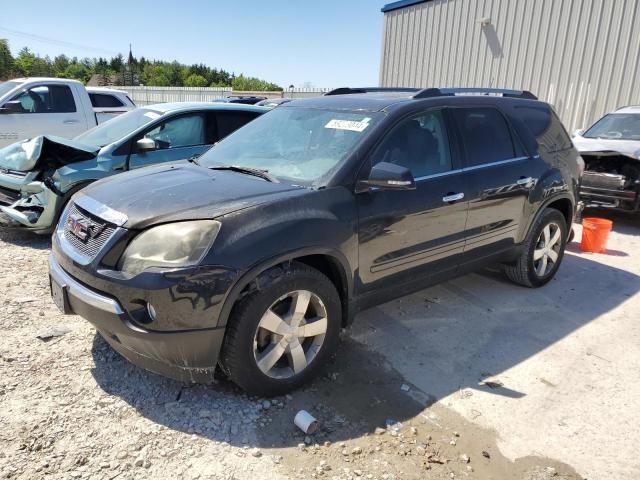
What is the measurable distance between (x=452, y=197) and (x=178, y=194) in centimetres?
198

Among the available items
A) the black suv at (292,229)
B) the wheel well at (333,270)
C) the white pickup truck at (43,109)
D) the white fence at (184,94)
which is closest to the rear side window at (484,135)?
the black suv at (292,229)

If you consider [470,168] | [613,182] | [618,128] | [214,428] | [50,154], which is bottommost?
[214,428]

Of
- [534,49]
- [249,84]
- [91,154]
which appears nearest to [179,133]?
[91,154]

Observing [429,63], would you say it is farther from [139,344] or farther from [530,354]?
[139,344]

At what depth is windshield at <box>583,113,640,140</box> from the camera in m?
8.12

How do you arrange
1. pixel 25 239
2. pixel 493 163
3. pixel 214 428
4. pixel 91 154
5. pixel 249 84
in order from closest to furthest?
pixel 214 428 < pixel 493 163 < pixel 91 154 < pixel 25 239 < pixel 249 84

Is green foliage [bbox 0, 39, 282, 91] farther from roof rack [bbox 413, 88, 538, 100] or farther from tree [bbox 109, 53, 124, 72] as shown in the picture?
roof rack [bbox 413, 88, 538, 100]

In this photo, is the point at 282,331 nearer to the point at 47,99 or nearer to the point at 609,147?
the point at 609,147

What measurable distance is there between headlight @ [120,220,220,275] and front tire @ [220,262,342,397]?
375 mm

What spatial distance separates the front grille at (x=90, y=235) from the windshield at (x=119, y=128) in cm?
344

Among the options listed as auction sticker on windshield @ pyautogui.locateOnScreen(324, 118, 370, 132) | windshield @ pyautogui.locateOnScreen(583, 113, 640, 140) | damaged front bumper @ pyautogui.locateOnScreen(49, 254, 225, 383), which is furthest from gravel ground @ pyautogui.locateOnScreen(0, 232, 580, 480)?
windshield @ pyautogui.locateOnScreen(583, 113, 640, 140)

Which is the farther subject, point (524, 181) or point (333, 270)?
point (524, 181)

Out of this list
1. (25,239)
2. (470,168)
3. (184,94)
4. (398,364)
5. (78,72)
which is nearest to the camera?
(398,364)

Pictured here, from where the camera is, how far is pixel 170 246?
2.55 m
